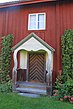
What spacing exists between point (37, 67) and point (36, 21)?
9.28 feet

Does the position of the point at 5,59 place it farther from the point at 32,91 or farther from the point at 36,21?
the point at 36,21

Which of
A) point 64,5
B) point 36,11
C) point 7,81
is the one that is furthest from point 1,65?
point 64,5

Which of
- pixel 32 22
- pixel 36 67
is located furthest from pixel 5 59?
pixel 32 22

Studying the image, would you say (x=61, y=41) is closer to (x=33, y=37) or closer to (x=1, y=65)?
(x=33, y=37)

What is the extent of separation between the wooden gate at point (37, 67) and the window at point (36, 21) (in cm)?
165

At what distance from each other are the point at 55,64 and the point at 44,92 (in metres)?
1.77

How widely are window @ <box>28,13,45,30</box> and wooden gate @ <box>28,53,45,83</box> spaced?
1654mm

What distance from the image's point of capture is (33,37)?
8617 millimetres

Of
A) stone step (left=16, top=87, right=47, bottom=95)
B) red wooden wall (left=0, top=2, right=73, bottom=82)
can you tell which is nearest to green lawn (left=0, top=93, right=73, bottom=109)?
stone step (left=16, top=87, right=47, bottom=95)

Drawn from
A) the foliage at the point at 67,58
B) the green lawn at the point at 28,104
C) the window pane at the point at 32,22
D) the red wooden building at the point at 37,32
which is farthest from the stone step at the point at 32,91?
the window pane at the point at 32,22

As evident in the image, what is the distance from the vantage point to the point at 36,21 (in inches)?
371

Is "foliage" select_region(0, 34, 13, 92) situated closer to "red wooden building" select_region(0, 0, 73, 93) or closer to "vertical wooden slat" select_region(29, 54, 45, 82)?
"red wooden building" select_region(0, 0, 73, 93)

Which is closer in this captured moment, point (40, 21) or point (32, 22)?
point (40, 21)

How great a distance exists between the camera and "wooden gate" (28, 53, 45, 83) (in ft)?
30.9
